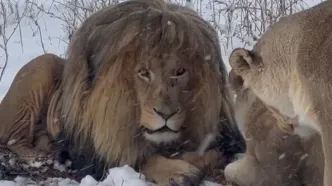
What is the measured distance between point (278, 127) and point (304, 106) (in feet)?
1.68

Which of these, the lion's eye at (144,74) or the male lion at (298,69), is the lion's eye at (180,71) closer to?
the lion's eye at (144,74)

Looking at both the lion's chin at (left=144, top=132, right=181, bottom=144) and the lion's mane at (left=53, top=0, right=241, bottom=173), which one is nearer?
the lion's chin at (left=144, top=132, right=181, bottom=144)

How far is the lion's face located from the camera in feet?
13.1

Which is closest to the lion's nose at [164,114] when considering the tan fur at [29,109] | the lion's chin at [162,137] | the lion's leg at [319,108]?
the lion's chin at [162,137]

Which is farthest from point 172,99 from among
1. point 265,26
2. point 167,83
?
point 265,26

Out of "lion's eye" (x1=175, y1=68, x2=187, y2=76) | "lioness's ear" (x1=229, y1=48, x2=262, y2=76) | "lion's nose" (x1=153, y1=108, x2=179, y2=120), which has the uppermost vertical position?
"lioness's ear" (x1=229, y1=48, x2=262, y2=76)

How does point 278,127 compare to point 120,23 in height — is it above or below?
below

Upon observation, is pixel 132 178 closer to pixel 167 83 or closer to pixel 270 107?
pixel 167 83

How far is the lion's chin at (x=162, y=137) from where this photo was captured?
4090 mm

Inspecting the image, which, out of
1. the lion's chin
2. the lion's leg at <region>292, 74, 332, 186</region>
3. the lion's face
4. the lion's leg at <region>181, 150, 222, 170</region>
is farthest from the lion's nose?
the lion's leg at <region>292, 74, 332, 186</region>

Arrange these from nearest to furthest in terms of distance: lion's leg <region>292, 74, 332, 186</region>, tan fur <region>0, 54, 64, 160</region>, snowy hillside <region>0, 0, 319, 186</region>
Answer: lion's leg <region>292, 74, 332, 186</region> < tan fur <region>0, 54, 64, 160</region> < snowy hillside <region>0, 0, 319, 186</region>

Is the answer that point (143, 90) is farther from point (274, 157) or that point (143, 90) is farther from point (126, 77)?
point (274, 157)

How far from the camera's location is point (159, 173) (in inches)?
161

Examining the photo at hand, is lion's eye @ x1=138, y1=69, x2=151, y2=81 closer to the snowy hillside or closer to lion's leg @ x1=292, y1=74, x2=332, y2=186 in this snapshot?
lion's leg @ x1=292, y1=74, x2=332, y2=186
